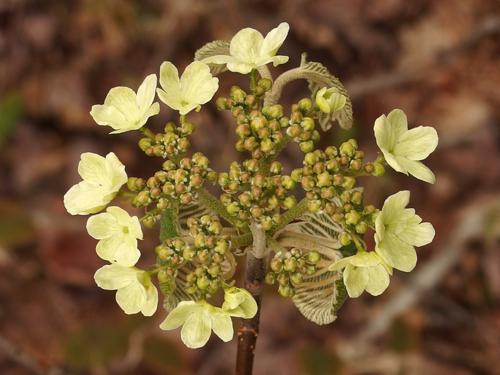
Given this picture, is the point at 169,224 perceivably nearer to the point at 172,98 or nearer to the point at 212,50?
the point at 172,98

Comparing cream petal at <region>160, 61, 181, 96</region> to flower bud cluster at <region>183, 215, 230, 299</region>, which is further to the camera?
cream petal at <region>160, 61, 181, 96</region>

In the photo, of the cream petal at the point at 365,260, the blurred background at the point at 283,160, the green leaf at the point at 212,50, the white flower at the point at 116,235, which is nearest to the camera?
the cream petal at the point at 365,260

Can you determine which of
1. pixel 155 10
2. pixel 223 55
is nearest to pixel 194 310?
pixel 223 55

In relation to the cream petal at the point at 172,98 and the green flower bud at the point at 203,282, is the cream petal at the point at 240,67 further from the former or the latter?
the green flower bud at the point at 203,282

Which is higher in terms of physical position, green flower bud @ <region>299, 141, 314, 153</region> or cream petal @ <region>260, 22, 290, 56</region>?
cream petal @ <region>260, 22, 290, 56</region>

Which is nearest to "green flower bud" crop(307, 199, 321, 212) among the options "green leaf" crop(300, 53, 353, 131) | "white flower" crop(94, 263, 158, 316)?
"green leaf" crop(300, 53, 353, 131)

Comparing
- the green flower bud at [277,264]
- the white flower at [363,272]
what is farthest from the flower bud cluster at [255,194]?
the white flower at [363,272]

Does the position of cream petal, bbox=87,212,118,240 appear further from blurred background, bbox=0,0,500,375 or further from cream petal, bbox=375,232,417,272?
blurred background, bbox=0,0,500,375
